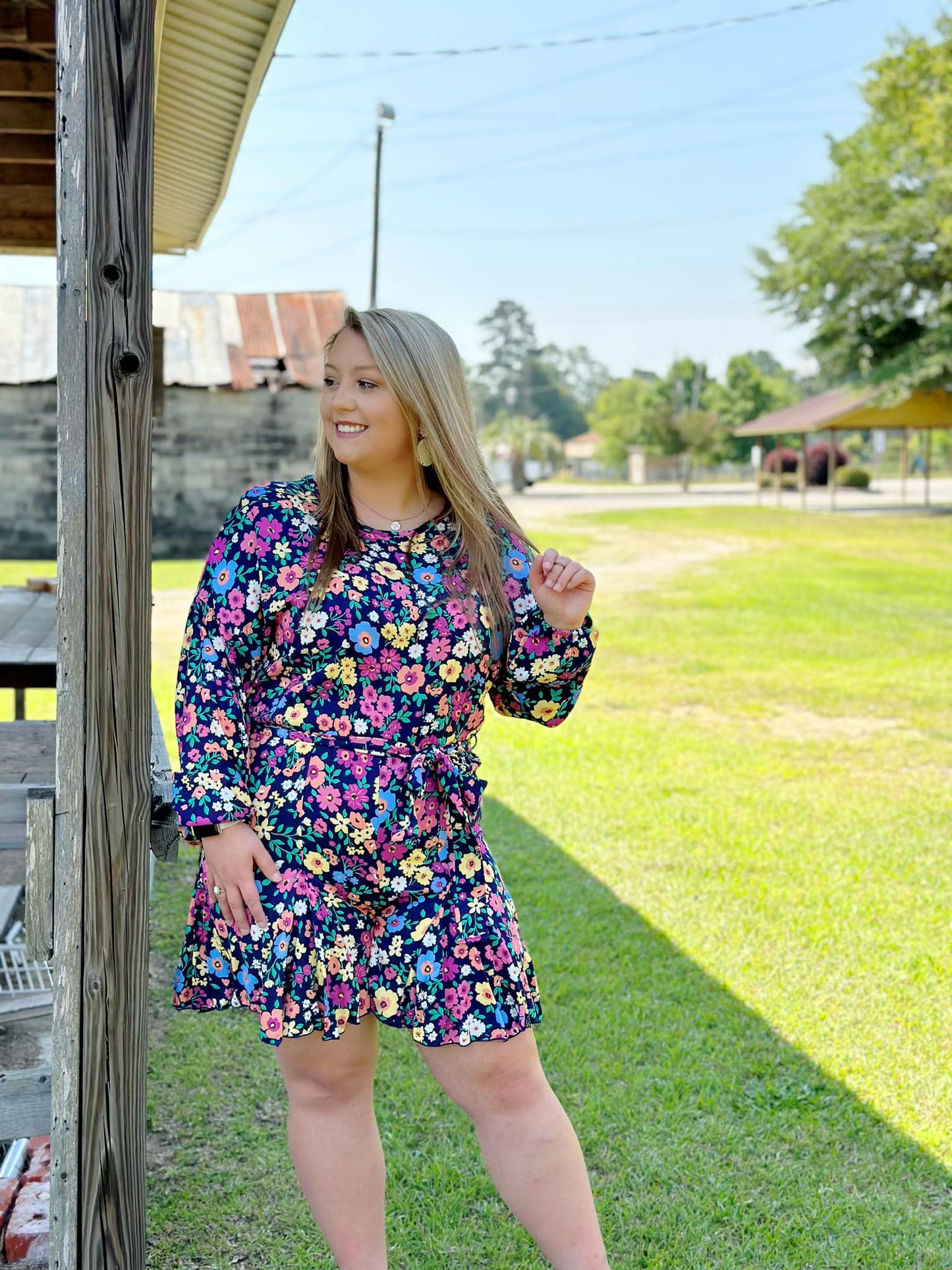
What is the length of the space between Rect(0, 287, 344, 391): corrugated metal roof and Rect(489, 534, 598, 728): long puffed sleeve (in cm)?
1666

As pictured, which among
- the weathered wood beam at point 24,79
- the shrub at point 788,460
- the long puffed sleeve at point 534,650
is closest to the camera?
the long puffed sleeve at point 534,650

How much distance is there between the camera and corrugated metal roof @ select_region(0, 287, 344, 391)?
61.1 feet

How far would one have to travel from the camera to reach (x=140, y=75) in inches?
75.5

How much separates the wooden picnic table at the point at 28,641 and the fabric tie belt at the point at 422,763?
1.18 meters

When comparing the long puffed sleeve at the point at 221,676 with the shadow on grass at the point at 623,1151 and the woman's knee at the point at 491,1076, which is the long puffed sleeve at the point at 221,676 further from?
the shadow on grass at the point at 623,1151

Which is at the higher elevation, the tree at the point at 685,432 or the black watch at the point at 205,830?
the tree at the point at 685,432

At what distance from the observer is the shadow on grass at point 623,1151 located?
263 cm

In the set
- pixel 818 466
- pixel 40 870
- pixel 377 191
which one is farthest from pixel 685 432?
pixel 40 870

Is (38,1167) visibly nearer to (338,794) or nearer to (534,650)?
(338,794)

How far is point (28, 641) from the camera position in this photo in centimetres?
370

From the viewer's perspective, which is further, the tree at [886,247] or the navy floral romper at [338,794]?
the tree at [886,247]

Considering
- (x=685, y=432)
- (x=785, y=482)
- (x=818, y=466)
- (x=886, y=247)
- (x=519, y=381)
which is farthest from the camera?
(x=519, y=381)

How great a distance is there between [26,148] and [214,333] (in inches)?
620

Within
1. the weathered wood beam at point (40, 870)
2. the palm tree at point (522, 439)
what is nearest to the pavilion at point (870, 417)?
the palm tree at point (522, 439)
